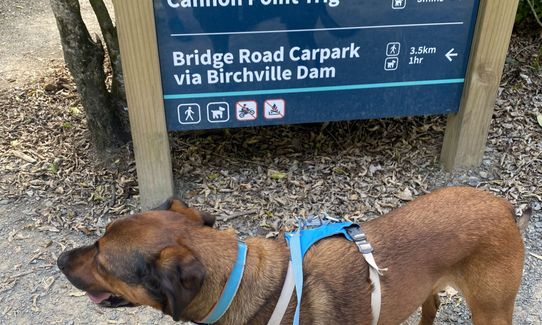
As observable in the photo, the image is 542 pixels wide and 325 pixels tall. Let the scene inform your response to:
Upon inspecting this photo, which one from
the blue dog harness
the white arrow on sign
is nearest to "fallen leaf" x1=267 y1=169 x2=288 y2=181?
the white arrow on sign

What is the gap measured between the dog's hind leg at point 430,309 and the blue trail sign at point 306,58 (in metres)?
1.61

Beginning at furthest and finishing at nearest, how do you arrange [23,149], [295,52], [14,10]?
[14,10] → [23,149] → [295,52]

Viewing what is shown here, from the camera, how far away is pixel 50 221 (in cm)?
433

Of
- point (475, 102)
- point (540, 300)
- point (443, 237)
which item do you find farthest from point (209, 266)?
Result: point (475, 102)

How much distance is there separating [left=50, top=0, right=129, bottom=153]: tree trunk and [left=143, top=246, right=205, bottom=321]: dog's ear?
2.70 m

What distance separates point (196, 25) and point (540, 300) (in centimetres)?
308

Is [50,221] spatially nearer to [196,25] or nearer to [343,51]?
[196,25]

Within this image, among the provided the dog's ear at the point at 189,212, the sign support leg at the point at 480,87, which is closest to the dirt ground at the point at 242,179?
the sign support leg at the point at 480,87

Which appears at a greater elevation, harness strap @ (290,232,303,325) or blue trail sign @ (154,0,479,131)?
blue trail sign @ (154,0,479,131)

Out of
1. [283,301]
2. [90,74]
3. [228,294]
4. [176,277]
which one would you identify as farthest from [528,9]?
[176,277]

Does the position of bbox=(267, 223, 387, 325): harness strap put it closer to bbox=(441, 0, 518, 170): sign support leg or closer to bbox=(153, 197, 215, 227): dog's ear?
bbox=(153, 197, 215, 227): dog's ear

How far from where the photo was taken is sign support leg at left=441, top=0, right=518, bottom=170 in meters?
4.22

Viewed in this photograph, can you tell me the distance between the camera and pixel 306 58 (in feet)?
13.4

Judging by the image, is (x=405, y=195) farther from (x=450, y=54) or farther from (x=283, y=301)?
(x=283, y=301)
